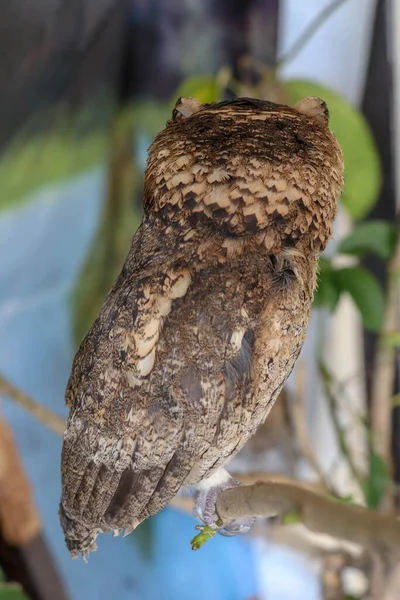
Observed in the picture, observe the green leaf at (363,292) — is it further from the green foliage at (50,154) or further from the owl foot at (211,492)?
the green foliage at (50,154)

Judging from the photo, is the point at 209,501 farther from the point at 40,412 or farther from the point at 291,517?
the point at 40,412

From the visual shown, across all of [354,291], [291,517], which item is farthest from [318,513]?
[354,291]

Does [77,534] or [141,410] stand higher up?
[141,410]

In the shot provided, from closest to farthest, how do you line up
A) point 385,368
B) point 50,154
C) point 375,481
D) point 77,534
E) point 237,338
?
1. point 237,338
2. point 77,534
3. point 375,481
4. point 385,368
5. point 50,154

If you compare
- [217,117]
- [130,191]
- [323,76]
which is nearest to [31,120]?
[130,191]

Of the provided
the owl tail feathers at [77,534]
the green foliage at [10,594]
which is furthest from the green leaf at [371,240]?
the green foliage at [10,594]
